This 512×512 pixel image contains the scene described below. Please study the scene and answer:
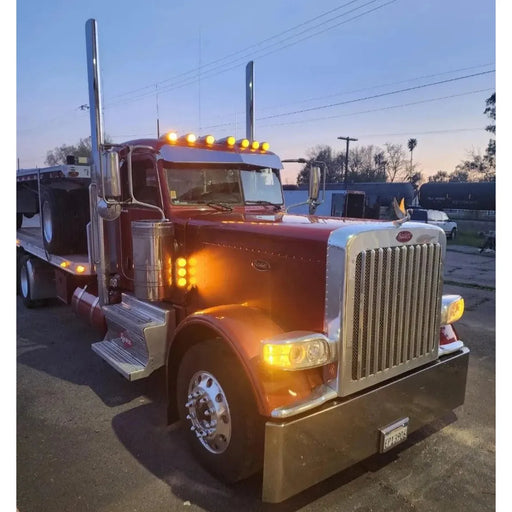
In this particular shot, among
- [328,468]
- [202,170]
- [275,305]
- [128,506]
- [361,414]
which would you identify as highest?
[202,170]

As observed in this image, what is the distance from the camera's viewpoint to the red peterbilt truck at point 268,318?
2.39 metres

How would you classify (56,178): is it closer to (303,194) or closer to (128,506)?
(128,506)

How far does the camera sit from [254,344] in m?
2.53

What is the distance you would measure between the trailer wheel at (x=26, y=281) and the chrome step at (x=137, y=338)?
138 inches

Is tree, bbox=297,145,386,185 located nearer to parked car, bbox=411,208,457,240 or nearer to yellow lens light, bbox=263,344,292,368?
parked car, bbox=411,208,457,240

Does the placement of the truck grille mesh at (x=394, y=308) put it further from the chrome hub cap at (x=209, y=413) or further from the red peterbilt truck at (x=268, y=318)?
the chrome hub cap at (x=209, y=413)

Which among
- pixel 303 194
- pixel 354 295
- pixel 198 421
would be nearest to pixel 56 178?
pixel 198 421

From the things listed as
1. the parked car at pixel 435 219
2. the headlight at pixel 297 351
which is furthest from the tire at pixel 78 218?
the parked car at pixel 435 219

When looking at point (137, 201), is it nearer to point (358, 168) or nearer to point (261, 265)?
point (261, 265)

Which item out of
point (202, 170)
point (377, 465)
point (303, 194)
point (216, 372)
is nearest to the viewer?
point (216, 372)

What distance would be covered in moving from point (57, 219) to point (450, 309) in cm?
486

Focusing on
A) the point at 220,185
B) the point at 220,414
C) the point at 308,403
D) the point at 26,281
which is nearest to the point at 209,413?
the point at 220,414

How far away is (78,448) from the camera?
126 inches

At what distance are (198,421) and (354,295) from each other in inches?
54.5
